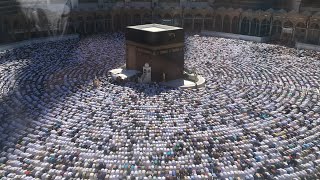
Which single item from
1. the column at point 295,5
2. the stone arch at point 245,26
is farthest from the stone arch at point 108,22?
the column at point 295,5

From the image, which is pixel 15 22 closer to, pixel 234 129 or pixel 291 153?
pixel 234 129

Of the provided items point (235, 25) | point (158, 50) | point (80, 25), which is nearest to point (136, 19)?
point (80, 25)

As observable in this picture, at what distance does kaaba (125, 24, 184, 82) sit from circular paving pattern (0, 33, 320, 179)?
2.24 meters

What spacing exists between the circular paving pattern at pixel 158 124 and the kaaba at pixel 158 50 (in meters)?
2.24

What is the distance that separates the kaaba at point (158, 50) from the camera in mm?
24312

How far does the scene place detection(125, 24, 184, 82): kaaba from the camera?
24.3m

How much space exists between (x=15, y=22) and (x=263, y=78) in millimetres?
27049

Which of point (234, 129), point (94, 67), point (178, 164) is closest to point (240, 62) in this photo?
point (94, 67)

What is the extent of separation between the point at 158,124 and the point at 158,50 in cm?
908

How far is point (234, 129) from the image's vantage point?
1609 centimetres

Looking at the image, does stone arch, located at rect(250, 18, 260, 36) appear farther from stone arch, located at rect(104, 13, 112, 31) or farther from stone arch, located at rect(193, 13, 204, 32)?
stone arch, located at rect(104, 13, 112, 31)

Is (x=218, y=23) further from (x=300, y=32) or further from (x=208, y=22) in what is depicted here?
(x=300, y=32)

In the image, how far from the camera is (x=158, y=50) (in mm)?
24312

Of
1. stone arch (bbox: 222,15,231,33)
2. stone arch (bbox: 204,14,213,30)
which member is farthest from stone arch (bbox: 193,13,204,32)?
stone arch (bbox: 222,15,231,33)
